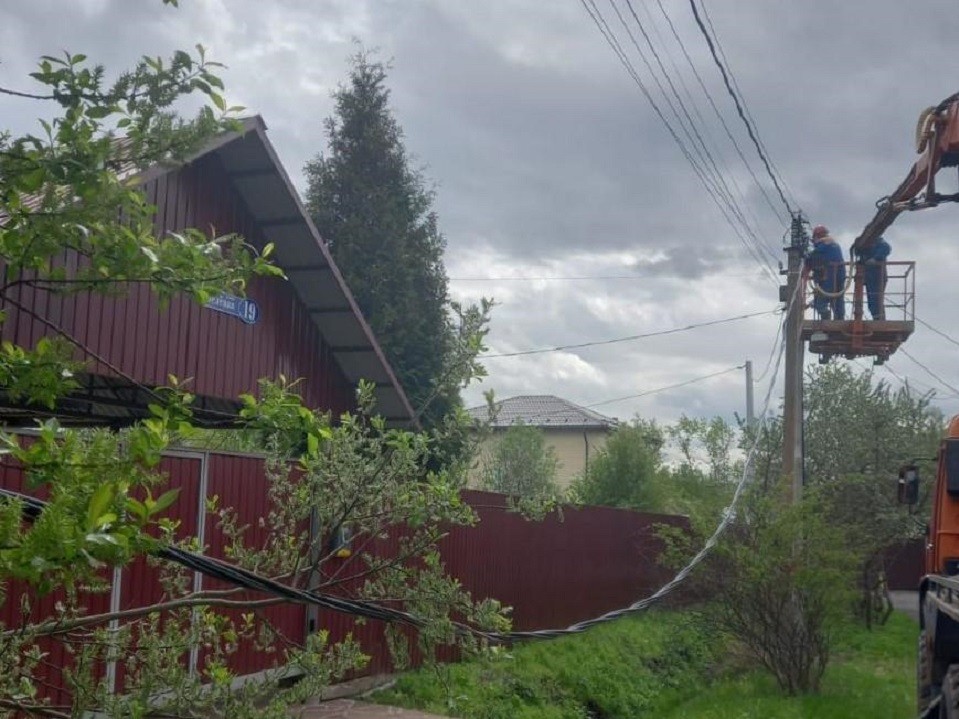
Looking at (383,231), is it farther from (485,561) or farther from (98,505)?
(98,505)

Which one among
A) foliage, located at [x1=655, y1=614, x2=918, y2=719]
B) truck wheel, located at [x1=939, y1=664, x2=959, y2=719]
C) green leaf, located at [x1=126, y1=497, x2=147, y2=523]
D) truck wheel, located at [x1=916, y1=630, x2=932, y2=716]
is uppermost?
green leaf, located at [x1=126, y1=497, x2=147, y2=523]

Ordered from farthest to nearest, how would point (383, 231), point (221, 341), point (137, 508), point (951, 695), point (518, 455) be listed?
point (518, 455), point (383, 231), point (221, 341), point (951, 695), point (137, 508)

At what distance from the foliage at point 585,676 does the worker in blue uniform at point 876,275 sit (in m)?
5.46

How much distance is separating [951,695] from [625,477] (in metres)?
18.7

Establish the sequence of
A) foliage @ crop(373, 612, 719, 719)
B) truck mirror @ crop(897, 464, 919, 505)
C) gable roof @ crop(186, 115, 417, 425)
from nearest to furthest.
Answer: foliage @ crop(373, 612, 719, 719) < gable roof @ crop(186, 115, 417, 425) < truck mirror @ crop(897, 464, 919, 505)

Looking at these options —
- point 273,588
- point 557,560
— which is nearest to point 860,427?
point 557,560

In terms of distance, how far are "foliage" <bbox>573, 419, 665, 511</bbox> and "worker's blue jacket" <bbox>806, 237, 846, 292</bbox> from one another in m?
8.72

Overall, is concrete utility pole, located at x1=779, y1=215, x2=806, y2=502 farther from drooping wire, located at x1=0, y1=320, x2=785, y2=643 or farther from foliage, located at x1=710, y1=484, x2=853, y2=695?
drooping wire, located at x1=0, y1=320, x2=785, y2=643

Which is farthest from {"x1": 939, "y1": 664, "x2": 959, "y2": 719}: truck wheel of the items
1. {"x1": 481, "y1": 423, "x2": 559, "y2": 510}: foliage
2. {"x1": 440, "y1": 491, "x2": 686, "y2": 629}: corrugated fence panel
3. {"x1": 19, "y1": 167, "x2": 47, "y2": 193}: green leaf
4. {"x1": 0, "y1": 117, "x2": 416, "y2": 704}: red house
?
{"x1": 481, "y1": 423, "x2": 559, "y2": 510}: foliage

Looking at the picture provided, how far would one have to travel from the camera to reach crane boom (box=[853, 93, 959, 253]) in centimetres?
1207

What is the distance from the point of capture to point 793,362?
1789 centimetres

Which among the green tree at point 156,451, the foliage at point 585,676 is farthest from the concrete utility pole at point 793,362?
the green tree at point 156,451

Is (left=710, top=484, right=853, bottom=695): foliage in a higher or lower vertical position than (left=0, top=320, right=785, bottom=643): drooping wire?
lower

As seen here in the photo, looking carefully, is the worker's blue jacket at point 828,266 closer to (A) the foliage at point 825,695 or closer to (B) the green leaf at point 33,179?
(A) the foliage at point 825,695
